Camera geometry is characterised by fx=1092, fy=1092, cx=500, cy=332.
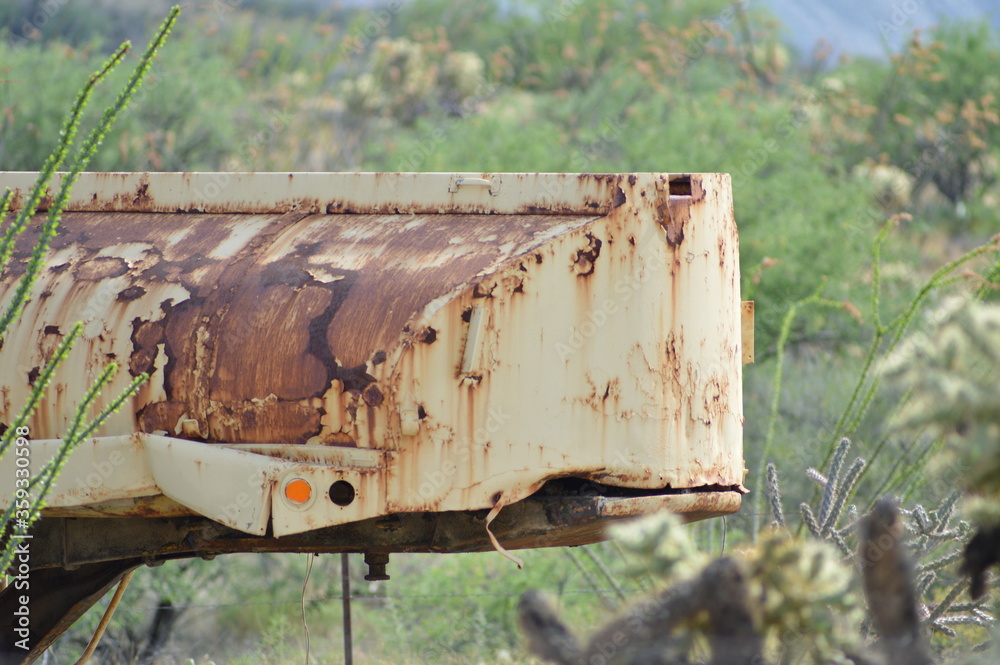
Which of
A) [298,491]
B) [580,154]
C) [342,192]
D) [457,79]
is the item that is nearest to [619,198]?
[342,192]

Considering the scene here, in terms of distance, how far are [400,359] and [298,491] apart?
0.42 metres

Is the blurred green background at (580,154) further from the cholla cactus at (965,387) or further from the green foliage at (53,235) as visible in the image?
the cholla cactus at (965,387)

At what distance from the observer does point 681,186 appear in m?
3.09

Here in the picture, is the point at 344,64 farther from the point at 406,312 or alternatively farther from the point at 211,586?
the point at 406,312

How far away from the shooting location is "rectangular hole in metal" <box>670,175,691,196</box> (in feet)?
10.1

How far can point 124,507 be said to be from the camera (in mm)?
3016

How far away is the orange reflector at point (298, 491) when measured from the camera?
276 centimetres

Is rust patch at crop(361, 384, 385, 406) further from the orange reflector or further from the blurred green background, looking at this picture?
the blurred green background

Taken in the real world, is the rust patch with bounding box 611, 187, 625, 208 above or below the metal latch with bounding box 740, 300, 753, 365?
above

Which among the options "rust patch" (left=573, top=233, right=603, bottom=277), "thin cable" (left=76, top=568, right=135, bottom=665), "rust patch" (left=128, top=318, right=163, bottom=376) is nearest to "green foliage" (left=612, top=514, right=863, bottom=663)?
"rust patch" (left=573, top=233, right=603, bottom=277)

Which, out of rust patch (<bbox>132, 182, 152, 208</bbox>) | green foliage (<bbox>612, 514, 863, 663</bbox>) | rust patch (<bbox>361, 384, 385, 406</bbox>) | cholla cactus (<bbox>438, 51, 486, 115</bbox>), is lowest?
green foliage (<bbox>612, 514, 863, 663</bbox>)

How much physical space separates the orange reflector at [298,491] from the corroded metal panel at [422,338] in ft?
0.07

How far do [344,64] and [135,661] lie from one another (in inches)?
504

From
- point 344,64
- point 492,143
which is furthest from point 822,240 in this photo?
point 344,64
